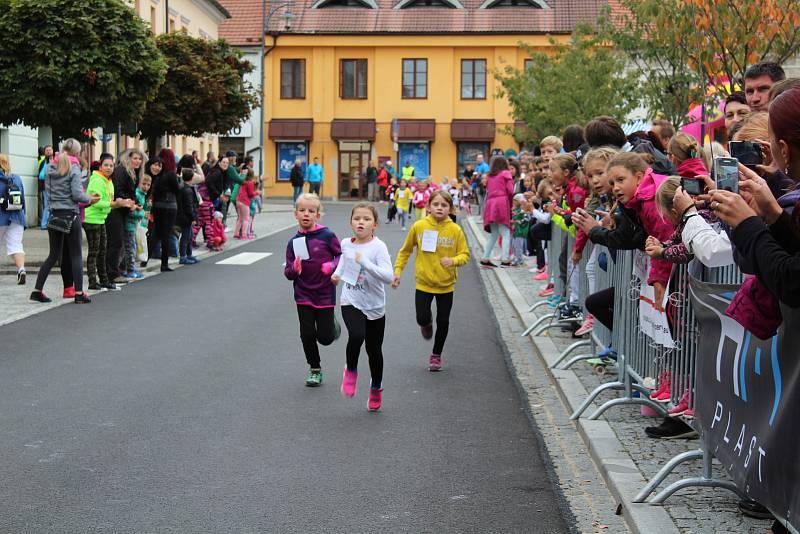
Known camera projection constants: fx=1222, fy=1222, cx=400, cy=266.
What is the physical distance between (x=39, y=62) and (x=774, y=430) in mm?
17280

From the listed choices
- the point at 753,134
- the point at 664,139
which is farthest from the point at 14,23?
the point at 753,134

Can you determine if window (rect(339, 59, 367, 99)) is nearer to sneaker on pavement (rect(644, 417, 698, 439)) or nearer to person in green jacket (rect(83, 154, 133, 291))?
person in green jacket (rect(83, 154, 133, 291))

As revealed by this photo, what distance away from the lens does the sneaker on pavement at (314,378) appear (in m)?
9.52

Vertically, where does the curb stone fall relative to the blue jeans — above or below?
below

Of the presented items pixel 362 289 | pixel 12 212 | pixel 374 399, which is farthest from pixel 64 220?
pixel 374 399

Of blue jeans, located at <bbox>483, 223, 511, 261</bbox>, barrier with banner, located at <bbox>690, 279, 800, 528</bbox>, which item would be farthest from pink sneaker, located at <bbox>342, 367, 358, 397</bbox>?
blue jeans, located at <bbox>483, 223, 511, 261</bbox>

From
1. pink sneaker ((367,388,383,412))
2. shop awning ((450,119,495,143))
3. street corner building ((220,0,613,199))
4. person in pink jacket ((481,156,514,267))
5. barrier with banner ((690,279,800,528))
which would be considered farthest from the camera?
street corner building ((220,0,613,199))

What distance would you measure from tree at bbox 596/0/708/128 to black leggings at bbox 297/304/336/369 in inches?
297

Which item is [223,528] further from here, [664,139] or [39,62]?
[39,62]

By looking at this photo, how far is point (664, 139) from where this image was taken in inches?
424

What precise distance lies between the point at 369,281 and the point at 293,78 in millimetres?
58503

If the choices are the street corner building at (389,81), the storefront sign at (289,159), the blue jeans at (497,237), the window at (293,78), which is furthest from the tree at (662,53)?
the window at (293,78)

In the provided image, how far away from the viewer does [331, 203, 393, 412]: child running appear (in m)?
8.94

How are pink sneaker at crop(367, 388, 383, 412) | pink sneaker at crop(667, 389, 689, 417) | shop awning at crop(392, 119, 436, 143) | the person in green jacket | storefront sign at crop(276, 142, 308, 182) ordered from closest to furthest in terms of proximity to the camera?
pink sneaker at crop(667, 389, 689, 417)
pink sneaker at crop(367, 388, 383, 412)
the person in green jacket
shop awning at crop(392, 119, 436, 143)
storefront sign at crop(276, 142, 308, 182)
